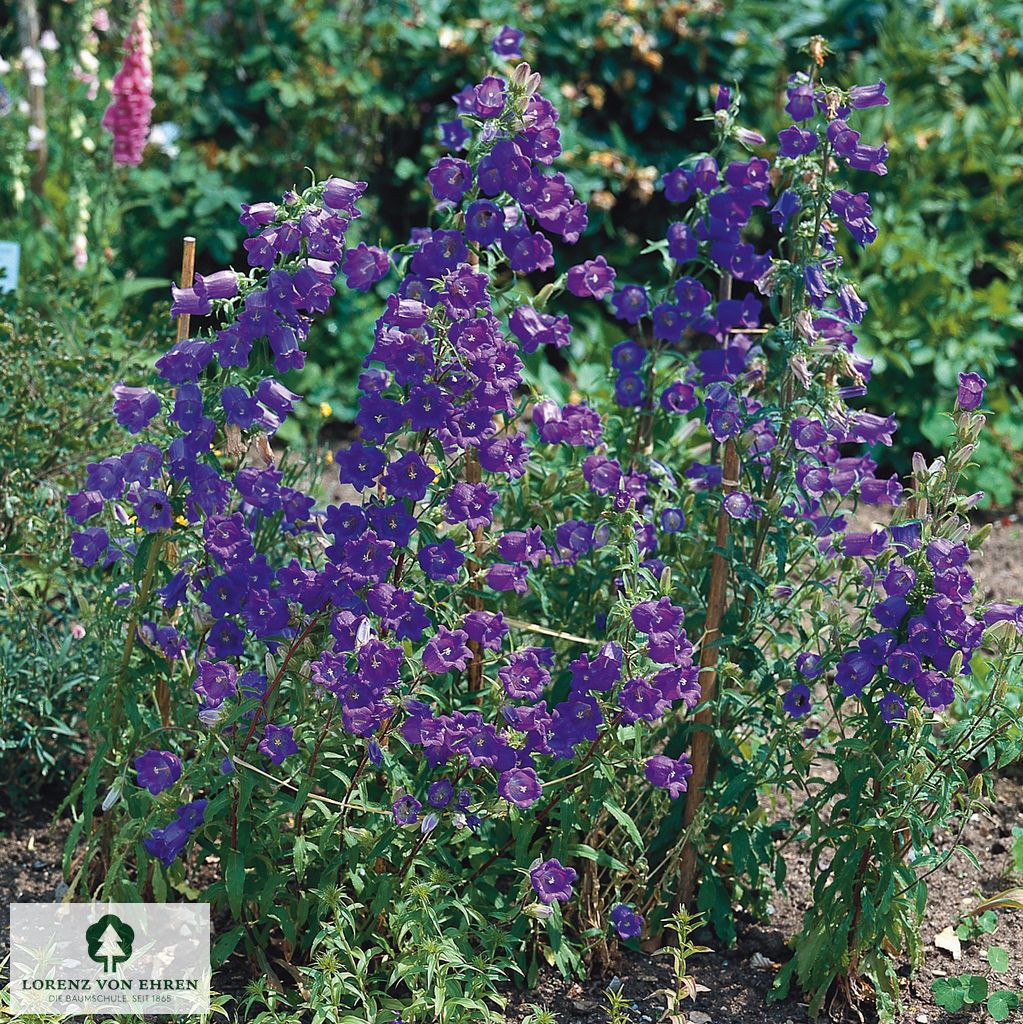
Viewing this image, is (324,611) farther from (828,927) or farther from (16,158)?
(16,158)

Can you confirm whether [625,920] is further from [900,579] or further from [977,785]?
[900,579]

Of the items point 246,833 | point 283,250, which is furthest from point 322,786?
point 283,250

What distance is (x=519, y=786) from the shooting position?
2.57 metres

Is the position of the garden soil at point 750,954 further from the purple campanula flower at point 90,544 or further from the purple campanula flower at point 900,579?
the purple campanula flower at point 90,544

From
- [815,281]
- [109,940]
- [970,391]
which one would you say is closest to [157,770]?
[109,940]

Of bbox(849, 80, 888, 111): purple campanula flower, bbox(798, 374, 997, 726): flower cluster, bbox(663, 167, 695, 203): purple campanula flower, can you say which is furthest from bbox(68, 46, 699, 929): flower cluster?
bbox(849, 80, 888, 111): purple campanula flower

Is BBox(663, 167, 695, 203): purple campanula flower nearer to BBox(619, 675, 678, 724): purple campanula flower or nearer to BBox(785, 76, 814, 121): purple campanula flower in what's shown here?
BBox(785, 76, 814, 121): purple campanula flower

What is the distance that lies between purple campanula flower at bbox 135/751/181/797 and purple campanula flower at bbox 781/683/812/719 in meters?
1.19

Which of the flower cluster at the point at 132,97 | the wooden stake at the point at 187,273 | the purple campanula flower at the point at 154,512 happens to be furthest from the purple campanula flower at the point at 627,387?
the flower cluster at the point at 132,97

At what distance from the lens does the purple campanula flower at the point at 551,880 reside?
8.50 feet

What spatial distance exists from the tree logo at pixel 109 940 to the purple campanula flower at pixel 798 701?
54.5 inches

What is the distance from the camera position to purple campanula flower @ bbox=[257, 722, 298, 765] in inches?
99.5

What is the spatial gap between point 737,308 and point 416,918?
1403 mm

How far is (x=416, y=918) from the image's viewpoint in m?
2.60
